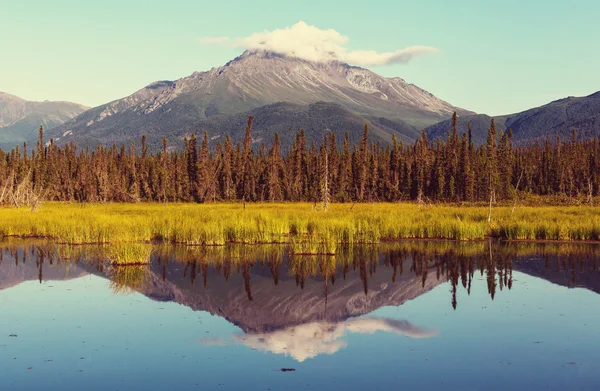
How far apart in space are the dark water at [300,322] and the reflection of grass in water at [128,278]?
0.29ft

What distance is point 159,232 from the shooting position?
3716cm

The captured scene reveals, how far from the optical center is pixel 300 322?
18500mm

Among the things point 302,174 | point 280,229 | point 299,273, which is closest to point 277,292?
point 299,273

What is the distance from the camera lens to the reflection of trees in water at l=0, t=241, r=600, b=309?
2534 centimetres

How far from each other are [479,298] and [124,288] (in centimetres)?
1321

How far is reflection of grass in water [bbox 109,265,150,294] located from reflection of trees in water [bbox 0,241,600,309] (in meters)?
0.04

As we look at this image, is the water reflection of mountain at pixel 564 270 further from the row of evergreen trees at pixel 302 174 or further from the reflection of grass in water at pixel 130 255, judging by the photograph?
the row of evergreen trees at pixel 302 174

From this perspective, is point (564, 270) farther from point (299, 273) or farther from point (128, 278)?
point (128, 278)

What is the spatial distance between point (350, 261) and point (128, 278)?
34.5 feet

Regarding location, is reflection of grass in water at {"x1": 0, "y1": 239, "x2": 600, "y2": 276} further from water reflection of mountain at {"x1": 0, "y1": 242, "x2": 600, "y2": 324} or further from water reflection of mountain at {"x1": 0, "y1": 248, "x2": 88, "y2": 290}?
water reflection of mountain at {"x1": 0, "y1": 248, "x2": 88, "y2": 290}

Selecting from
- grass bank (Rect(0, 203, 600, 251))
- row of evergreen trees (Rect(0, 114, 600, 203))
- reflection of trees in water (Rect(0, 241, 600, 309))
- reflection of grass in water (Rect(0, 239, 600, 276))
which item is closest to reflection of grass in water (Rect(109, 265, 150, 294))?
reflection of trees in water (Rect(0, 241, 600, 309))

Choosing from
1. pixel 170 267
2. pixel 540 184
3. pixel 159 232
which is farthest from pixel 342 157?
pixel 170 267

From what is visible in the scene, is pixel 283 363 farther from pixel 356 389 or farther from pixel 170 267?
pixel 170 267

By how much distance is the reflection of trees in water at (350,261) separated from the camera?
25344 millimetres
